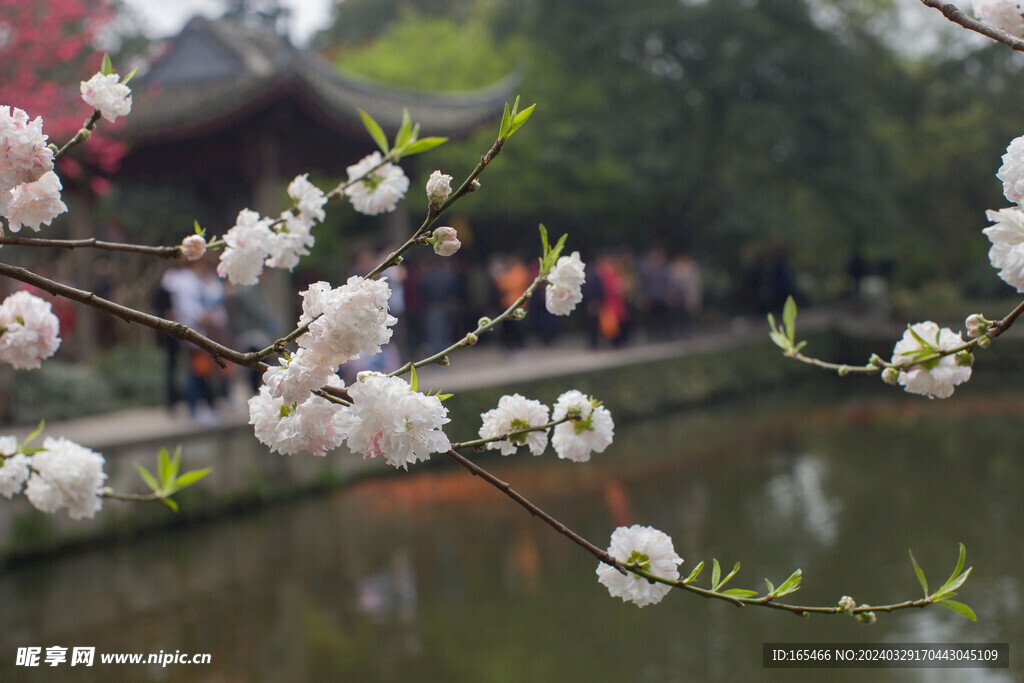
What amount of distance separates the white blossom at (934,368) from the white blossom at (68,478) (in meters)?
1.44

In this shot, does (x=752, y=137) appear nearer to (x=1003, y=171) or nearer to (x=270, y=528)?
(x=270, y=528)

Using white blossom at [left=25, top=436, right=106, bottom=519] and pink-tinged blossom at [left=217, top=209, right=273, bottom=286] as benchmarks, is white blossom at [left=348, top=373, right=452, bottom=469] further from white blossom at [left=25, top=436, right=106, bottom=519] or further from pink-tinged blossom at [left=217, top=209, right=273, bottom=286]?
white blossom at [left=25, top=436, right=106, bottom=519]

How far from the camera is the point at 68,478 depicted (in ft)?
6.35

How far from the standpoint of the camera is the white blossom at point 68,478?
1933 mm

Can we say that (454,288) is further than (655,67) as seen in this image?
No

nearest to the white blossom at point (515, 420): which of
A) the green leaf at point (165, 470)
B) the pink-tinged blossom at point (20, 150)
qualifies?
the green leaf at point (165, 470)

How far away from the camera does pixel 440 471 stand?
934 centimetres

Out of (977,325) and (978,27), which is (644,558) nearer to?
(977,325)

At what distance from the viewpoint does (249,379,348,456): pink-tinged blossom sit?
132 cm

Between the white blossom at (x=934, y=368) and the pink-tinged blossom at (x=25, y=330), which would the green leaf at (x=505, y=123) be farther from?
the pink-tinged blossom at (x=25, y=330)

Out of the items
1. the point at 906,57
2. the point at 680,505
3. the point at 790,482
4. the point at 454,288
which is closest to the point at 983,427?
the point at 790,482

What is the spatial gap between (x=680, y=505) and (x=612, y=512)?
0.62m

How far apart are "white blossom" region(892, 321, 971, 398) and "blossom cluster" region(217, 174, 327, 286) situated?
1.00 metres

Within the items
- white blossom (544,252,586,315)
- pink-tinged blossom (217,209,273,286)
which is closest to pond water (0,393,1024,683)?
pink-tinged blossom (217,209,273,286)
